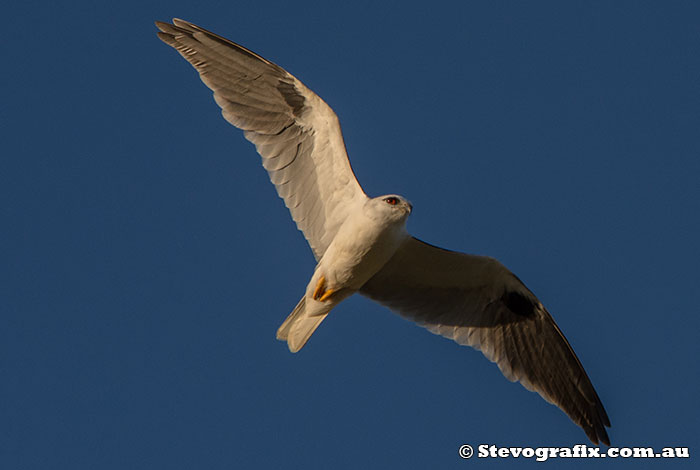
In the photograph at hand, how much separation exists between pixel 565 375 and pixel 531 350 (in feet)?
1.62

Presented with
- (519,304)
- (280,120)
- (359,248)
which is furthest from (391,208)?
(519,304)

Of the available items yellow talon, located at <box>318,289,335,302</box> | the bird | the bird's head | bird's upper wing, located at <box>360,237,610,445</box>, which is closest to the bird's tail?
the bird

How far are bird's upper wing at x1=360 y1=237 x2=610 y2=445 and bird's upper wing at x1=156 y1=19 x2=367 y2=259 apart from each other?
1.13 m

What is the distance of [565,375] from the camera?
1287 cm

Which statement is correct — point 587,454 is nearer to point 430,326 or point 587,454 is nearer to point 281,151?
point 430,326

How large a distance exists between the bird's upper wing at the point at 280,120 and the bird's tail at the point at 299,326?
635 millimetres

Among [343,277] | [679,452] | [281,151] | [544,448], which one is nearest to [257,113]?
[281,151]

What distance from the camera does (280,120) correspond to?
12.1 m

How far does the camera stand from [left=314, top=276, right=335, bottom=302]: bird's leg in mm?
11703

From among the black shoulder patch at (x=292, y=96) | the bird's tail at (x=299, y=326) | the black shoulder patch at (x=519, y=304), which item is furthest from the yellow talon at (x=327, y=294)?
the black shoulder patch at (x=519, y=304)

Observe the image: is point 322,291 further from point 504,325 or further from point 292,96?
point 504,325

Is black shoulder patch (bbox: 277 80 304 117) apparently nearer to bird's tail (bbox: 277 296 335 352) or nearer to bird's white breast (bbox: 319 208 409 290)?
bird's white breast (bbox: 319 208 409 290)

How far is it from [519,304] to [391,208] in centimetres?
249

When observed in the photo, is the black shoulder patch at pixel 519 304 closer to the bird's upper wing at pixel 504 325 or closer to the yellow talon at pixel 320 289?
the bird's upper wing at pixel 504 325
